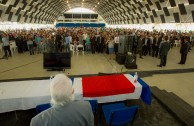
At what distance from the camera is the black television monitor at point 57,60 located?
650 cm

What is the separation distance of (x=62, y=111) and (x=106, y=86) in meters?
2.62

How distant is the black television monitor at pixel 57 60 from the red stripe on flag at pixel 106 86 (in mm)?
2355

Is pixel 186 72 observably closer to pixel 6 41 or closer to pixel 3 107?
pixel 3 107

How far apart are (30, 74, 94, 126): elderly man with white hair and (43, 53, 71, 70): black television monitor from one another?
512 centimetres

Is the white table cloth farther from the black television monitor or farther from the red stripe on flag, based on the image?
the black television monitor

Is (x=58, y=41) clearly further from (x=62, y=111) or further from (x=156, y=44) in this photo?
(x=62, y=111)

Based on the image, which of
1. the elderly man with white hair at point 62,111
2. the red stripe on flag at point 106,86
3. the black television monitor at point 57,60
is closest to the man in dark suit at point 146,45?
the black television monitor at point 57,60

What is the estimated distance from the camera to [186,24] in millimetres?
20203

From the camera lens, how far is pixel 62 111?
56.2 inches

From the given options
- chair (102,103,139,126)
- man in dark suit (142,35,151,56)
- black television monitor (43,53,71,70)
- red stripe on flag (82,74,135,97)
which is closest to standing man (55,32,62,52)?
→ black television monitor (43,53,71,70)

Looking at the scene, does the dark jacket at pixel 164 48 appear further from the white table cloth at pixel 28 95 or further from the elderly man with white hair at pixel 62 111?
the elderly man with white hair at pixel 62 111

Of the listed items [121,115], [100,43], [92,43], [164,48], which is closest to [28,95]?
[121,115]

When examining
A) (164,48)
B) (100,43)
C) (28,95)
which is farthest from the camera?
(100,43)

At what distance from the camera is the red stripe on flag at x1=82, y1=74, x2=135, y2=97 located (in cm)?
373
